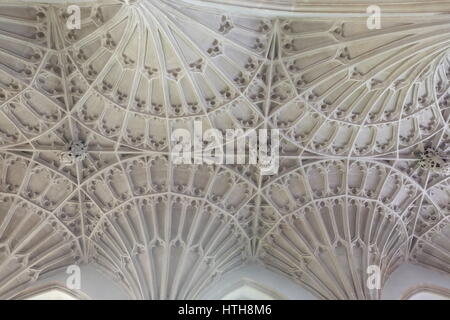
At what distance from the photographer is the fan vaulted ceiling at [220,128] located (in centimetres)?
1332

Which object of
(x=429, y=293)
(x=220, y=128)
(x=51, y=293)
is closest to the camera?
(x=51, y=293)

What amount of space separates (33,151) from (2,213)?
6.89 feet

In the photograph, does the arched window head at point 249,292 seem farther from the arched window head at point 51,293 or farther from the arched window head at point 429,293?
the arched window head at point 51,293

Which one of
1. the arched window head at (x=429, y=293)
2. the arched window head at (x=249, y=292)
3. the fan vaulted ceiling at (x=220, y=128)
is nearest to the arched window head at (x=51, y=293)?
the fan vaulted ceiling at (x=220, y=128)

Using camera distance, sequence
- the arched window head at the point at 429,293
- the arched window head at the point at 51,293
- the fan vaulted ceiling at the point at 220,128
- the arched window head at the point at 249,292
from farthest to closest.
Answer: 1. the arched window head at the point at 429,293
2. the arched window head at the point at 249,292
3. the arched window head at the point at 51,293
4. the fan vaulted ceiling at the point at 220,128

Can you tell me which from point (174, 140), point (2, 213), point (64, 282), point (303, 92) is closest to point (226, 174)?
point (174, 140)

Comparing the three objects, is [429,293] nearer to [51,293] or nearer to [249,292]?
[249,292]

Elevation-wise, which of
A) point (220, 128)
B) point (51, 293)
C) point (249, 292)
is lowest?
point (249, 292)

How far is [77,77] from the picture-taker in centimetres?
1398

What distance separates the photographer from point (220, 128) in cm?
1479

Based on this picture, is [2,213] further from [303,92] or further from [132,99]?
[303,92]

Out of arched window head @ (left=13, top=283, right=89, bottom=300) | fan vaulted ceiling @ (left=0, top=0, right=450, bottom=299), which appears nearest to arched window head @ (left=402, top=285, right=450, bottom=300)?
fan vaulted ceiling @ (left=0, top=0, right=450, bottom=299)

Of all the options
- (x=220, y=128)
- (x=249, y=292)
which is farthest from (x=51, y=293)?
(x=220, y=128)

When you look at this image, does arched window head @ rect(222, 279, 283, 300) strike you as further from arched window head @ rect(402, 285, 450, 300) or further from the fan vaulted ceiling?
arched window head @ rect(402, 285, 450, 300)
